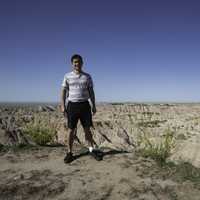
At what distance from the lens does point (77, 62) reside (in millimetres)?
4430

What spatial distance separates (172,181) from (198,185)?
35 cm

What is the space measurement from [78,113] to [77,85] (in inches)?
19.9

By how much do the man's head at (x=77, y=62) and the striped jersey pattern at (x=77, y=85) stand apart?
0.10 meters

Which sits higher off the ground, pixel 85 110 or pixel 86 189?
pixel 85 110

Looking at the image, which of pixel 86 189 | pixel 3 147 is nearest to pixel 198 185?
pixel 86 189

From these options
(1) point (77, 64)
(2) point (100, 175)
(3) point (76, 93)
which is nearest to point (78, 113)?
(3) point (76, 93)

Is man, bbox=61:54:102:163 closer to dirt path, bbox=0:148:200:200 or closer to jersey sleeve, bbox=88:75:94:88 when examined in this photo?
jersey sleeve, bbox=88:75:94:88

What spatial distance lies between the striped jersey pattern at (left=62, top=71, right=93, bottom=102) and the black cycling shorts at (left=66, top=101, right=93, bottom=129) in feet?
0.29

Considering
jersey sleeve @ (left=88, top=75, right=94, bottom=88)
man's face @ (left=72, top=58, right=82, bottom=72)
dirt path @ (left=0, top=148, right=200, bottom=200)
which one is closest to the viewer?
dirt path @ (left=0, top=148, right=200, bottom=200)

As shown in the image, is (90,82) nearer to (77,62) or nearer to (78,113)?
(77,62)

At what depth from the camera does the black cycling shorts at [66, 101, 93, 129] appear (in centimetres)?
447

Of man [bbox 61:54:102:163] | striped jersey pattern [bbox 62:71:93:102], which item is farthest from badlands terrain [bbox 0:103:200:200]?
striped jersey pattern [bbox 62:71:93:102]

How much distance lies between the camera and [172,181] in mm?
3650

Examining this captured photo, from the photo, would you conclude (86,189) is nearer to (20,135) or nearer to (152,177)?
(152,177)
